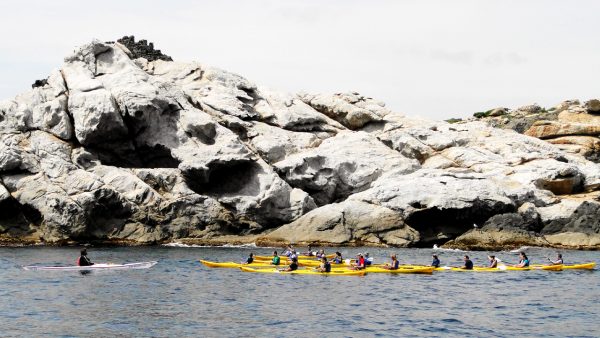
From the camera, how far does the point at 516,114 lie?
419 ft

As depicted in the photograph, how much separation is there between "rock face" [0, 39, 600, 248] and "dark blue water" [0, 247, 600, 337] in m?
16.5

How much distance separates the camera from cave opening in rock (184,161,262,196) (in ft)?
238

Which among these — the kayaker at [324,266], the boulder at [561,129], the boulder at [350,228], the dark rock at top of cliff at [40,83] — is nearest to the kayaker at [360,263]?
the kayaker at [324,266]

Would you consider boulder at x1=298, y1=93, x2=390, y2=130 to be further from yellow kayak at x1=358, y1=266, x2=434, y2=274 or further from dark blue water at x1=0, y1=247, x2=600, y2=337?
yellow kayak at x1=358, y1=266, x2=434, y2=274

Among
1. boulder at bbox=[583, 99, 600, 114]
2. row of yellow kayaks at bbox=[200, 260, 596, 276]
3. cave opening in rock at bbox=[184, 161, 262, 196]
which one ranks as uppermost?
boulder at bbox=[583, 99, 600, 114]

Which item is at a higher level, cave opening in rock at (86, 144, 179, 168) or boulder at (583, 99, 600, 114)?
boulder at (583, 99, 600, 114)

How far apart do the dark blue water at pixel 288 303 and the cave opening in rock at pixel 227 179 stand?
20622mm

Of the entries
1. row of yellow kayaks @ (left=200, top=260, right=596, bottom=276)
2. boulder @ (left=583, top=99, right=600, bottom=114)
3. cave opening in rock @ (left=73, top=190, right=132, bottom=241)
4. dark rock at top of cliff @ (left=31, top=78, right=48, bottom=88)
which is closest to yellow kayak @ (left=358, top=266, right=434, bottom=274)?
row of yellow kayaks @ (left=200, top=260, right=596, bottom=276)

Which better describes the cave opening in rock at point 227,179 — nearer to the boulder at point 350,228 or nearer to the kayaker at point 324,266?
the boulder at point 350,228

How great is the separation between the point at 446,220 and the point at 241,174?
2223 centimetres

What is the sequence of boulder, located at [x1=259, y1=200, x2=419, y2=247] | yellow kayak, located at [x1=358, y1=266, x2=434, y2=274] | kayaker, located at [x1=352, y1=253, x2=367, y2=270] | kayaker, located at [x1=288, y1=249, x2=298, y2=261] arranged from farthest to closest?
boulder, located at [x1=259, y1=200, x2=419, y2=247] → kayaker, located at [x1=288, y1=249, x2=298, y2=261] → yellow kayak, located at [x1=358, y1=266, x2=434, y2=274] → kayaker, located at [x1=352, y1=253, x2=367, y2=270]

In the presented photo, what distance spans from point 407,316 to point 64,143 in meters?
51.2

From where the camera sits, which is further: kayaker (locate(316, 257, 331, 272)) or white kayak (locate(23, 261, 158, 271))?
white kayak (locate(23, 261, 158, 271))

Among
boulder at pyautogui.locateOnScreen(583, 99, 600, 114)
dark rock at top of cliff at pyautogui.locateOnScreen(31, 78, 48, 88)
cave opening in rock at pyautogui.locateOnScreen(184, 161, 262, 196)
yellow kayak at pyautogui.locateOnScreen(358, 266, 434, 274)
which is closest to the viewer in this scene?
yellow kayak at pyautogui.locateOnScreen(358, 266, 434, 274)
